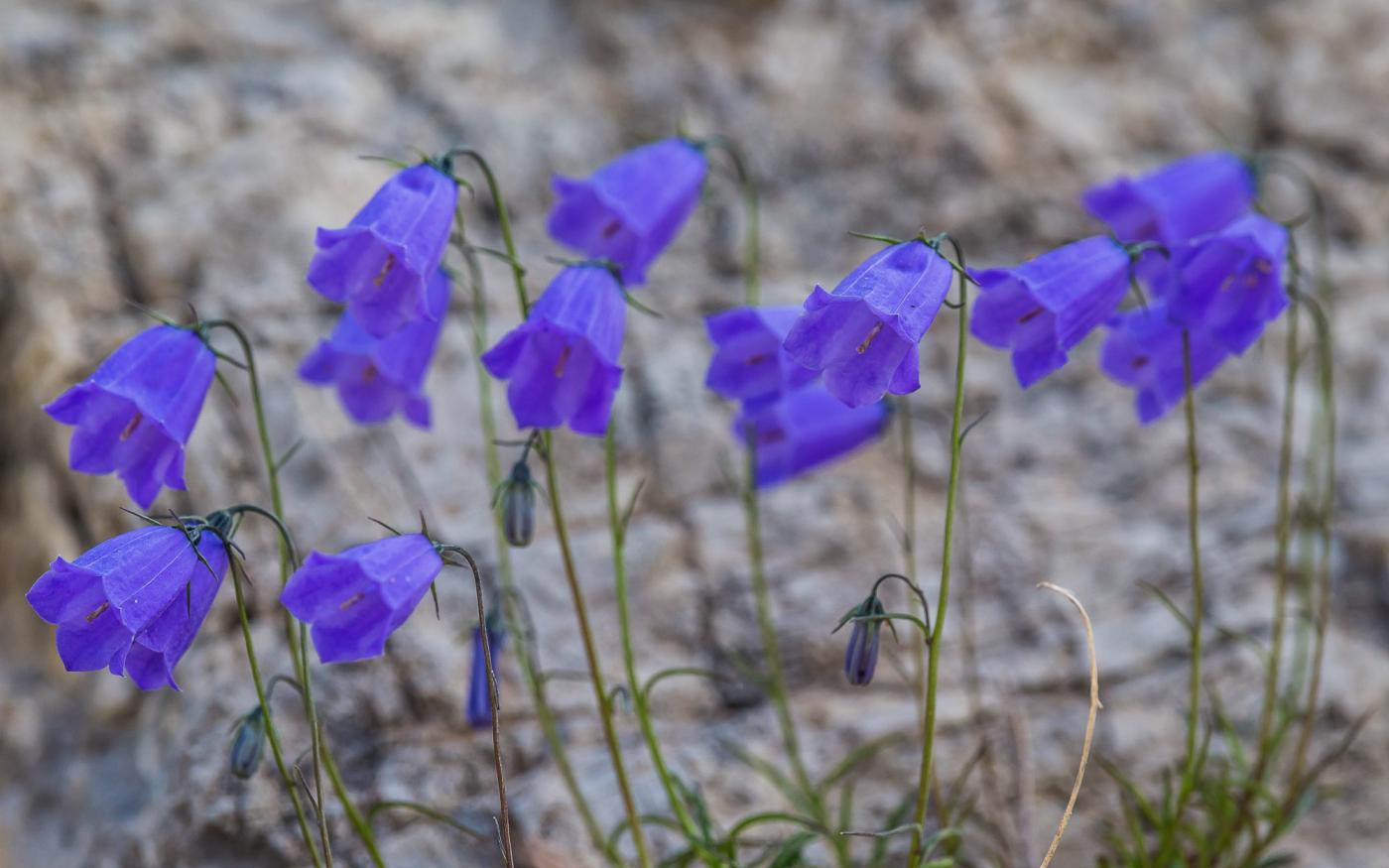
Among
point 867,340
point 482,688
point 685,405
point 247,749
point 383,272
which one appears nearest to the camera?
point 867,340

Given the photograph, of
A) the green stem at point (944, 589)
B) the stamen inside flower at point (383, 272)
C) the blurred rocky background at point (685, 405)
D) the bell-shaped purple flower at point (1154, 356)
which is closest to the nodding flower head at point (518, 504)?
→ the stamen inside flower at point (383, 272)

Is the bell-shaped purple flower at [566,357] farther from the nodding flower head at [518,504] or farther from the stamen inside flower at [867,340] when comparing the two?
the stamen inside flower at [867,340]

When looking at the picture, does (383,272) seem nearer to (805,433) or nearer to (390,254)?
(390,254)

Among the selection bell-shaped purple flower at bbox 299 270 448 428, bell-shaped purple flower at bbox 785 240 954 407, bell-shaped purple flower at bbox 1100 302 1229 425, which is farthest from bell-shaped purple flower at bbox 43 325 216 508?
bell-shaped purple flower at bbox 1100 302 1229 425

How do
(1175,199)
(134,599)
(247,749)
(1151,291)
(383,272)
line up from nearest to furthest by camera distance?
(134,599), (383,272), (247,749), (1151,291), (1175,199)

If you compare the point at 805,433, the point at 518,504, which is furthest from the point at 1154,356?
the point at 518,504

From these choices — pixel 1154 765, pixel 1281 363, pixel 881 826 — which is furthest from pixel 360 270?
pixel 1281 363
